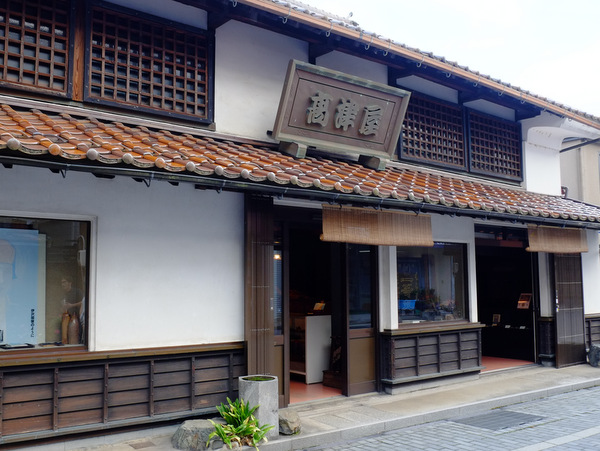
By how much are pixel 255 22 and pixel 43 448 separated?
6.42 meters

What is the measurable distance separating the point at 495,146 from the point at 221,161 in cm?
819

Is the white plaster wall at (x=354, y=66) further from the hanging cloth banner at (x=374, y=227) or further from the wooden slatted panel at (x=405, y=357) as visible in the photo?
the wooden slatted panel at (x=405, y=357)

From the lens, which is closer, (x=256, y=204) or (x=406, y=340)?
(x=256, y=204)

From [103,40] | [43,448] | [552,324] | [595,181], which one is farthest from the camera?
[595,181]

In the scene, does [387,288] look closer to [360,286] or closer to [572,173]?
[360,286]

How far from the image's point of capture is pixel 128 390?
7.07 m

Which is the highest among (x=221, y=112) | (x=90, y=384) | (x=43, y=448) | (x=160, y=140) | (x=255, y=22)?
(x=255, y=22)

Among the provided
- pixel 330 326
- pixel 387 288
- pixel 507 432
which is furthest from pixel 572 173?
pixel 507 432

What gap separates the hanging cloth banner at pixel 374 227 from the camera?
8.53 m

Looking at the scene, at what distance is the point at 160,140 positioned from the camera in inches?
294

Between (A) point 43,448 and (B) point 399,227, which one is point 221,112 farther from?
(A) point 43,448

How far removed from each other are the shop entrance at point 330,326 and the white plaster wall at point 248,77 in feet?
5.21

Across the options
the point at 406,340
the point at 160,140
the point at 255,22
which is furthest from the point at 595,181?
the point at 160,140

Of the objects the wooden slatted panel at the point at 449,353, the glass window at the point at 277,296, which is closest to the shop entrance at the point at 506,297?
the wooden slatted panel at the point at 449,353
